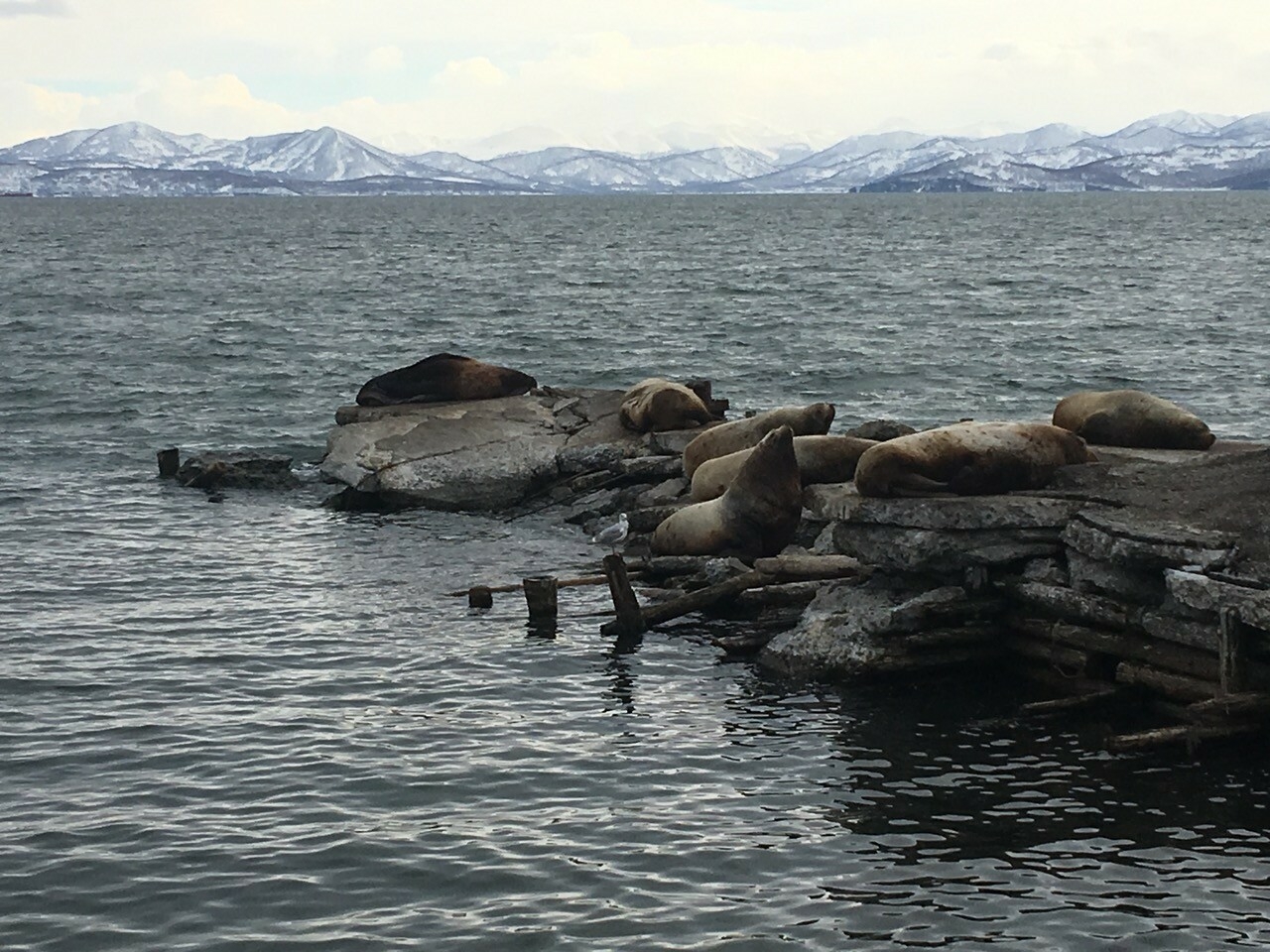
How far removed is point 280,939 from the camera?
10055mm

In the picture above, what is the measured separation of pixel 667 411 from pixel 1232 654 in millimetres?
13360

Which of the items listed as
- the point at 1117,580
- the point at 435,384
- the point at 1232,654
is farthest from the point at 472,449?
the point at 1232,654

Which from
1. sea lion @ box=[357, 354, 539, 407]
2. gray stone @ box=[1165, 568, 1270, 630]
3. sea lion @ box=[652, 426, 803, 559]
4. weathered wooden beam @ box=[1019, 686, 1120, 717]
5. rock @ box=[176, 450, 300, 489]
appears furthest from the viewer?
sea lion @ box=[357, 354, 539, 407]

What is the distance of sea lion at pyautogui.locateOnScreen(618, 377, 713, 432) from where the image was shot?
25391 mm

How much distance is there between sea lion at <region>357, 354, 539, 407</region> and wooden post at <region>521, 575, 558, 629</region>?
36.7ft

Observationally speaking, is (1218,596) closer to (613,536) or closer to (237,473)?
(613,536)

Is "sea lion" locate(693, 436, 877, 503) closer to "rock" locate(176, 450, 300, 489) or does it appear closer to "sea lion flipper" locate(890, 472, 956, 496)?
"sea lion flipper" locate(890, 472, 956, 496)

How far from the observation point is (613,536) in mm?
22125

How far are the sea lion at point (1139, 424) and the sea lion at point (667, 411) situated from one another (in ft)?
23.5

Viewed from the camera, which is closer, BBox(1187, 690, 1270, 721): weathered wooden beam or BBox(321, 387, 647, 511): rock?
BBox(1187, 690, 1270, 721): weathered wooden beam

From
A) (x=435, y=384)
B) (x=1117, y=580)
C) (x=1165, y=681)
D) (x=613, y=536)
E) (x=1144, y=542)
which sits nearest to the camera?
(x=1165, y=681)

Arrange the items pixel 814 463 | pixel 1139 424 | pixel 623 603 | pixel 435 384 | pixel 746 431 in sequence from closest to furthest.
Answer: pixel 623 603, pixel 1139 424, pixel 814 463, pixel 746 431, pixel 435 384

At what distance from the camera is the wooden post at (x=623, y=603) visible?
16922 millimetres

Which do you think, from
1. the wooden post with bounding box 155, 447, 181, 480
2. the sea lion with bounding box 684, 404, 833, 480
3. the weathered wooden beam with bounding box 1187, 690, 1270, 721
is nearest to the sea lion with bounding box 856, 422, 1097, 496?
the weathered wooden beam with bounding box 1187, 690, 1270, 721
